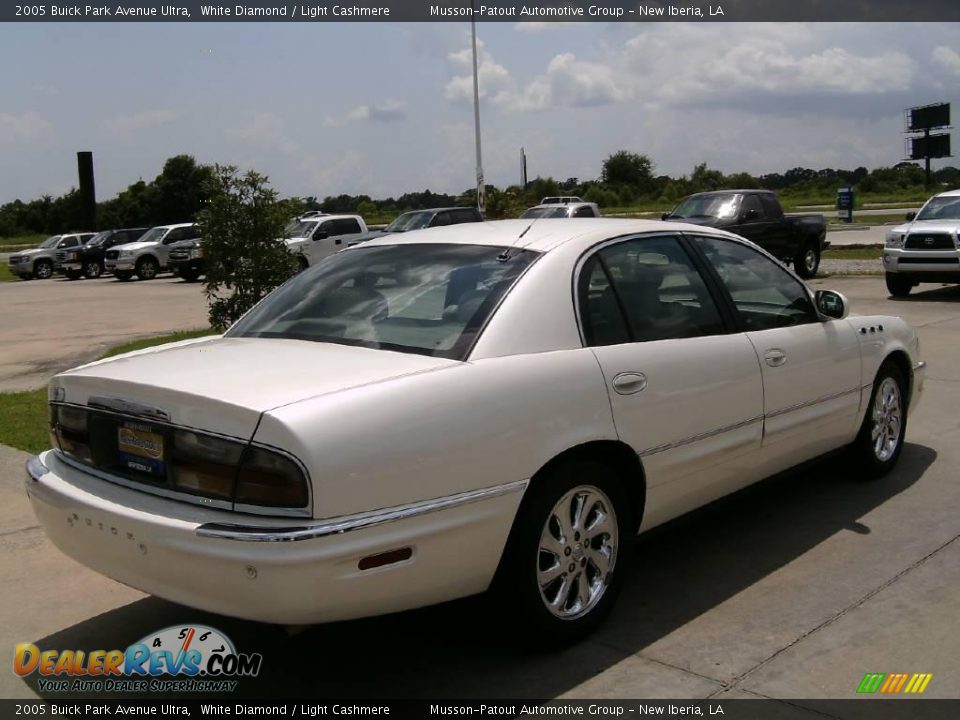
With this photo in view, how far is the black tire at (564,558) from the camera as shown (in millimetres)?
3576

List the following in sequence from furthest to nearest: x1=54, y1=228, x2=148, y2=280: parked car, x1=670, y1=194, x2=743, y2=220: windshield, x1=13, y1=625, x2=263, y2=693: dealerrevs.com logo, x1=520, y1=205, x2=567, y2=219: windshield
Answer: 1. x1=54, y1=228, x2=148, y2=280: parked car
2. x1=520, y1=205, x2=567, y2=219: windshield
3. x1=670, y1=194, x2=743, y2=220: windshield
4. x1=13, y1=625, x2=263, y2=693: dealerrevs.com logo

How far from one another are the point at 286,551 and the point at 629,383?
161 cm

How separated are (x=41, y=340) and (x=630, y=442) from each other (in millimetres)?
13364

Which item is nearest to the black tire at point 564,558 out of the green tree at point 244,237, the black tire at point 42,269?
the green tree at point 244,237

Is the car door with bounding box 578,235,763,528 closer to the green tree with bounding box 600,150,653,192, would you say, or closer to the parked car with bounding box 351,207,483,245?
the parked car with bounding box 351,207,483,245

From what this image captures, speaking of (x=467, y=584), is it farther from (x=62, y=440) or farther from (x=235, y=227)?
(x=235, y=227)

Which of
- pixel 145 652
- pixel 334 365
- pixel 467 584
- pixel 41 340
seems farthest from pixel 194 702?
pixel 41 340

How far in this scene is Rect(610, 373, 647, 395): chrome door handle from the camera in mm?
3941

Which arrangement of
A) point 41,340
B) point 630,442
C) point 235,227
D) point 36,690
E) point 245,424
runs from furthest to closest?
point 41,340, point 235,227, point 630,442, point 36,690, point 245,424

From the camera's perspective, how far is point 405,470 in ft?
10.5

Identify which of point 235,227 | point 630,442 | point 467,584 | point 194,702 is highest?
point 235,227

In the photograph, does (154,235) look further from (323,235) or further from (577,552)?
(577,552)

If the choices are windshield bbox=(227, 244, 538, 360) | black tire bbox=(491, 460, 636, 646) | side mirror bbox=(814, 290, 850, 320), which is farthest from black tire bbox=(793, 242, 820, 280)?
black tire bbox=(491, 460, 636, 646)

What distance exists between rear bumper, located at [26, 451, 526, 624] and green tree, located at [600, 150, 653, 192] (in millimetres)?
75734
